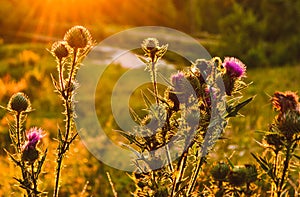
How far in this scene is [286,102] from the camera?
5.57 ft

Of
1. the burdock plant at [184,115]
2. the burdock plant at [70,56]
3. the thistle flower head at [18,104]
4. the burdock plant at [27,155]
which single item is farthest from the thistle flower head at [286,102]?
the thistle flower head at [18,104]

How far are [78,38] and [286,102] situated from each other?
822 millimetres

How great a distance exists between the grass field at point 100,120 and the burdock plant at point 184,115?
127 mm

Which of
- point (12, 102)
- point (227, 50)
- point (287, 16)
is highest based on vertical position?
point (287, 16)

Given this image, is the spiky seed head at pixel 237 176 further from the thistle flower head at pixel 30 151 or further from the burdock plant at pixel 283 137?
the thistle flower head at pixel 30 151

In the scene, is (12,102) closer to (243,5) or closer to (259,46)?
(259,46)

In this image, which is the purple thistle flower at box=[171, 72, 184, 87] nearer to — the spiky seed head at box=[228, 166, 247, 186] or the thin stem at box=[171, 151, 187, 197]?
the thin stem at box=[171, 151, 187, 197]

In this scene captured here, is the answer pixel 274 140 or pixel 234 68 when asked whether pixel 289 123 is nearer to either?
pixel 274 140

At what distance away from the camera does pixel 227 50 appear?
1405 centimetres

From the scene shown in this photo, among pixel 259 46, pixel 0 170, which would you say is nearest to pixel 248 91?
pixel 259 46

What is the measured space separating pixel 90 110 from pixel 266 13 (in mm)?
9833

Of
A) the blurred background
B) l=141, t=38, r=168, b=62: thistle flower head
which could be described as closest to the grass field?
the blurred background

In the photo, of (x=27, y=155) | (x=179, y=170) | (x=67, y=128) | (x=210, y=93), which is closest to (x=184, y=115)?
(x=210, y=93)

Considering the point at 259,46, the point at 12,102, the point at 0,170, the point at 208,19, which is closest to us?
the point at 12,102
